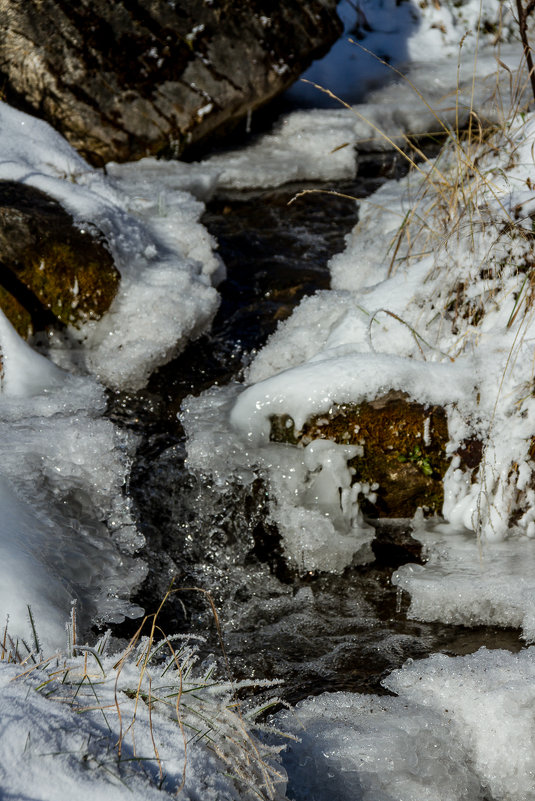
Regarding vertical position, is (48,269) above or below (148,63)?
below

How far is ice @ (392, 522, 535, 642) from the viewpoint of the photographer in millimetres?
2883

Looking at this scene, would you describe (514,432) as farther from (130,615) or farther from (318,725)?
(130,615)

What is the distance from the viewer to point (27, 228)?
405 cm

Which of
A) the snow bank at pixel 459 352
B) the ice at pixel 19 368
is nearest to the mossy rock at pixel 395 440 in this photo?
the snow bank at pixel 459 352

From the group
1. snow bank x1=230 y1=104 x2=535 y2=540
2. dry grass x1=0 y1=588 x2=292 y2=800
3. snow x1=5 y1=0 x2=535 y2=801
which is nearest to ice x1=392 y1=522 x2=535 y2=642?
snow x1=5 y1=0 x2=535 y2=801

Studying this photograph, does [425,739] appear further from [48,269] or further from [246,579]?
[48,269]

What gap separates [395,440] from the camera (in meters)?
3.26

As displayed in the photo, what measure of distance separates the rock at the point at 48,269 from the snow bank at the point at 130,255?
0.09 meters

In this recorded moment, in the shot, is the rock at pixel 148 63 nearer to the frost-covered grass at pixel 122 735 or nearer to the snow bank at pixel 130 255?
the snow bank at pixel 130 255

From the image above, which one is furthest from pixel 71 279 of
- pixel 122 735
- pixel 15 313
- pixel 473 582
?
pixel 122 735

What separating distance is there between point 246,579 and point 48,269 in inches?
80.3

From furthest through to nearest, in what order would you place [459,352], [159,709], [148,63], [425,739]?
[148,63]
[459,352]
[425,739]
[159,709]

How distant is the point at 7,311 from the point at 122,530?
4.64ft

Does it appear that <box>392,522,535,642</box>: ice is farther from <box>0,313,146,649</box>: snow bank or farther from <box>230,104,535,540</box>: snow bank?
<box>0,313,146,649</box>: snow bank
